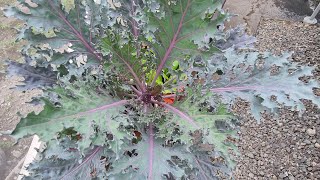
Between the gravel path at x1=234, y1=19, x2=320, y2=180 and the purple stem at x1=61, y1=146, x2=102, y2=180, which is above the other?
the purple stem at x1=61, y1=146, x2=102, y2=180

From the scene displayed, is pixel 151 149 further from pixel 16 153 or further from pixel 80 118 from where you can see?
pixel 16 153

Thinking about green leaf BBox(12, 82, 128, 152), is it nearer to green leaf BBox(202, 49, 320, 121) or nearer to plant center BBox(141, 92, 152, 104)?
plant center BBox(141, 92, 152, 104)

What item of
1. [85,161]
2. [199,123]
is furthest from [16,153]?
[199,123]

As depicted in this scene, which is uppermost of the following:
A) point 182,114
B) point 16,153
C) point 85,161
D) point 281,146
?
point 182,114

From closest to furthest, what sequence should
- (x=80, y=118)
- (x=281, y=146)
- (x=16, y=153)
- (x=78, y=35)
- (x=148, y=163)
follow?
(x=80, y=118) < (x=148, y=163) < (x=78, y=35) < (x=281, y=146) < (x=16, y=153)

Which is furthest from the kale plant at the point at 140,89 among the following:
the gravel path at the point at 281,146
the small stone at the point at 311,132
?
the small stone at the point at 311,132

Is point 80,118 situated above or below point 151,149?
above

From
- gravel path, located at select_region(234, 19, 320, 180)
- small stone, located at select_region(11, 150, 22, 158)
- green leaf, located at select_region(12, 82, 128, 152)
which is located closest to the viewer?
green leaf, located at select_region(12, 82, 128, 152)

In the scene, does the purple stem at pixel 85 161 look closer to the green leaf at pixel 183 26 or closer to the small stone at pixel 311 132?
the green leaf at pixel 183 26

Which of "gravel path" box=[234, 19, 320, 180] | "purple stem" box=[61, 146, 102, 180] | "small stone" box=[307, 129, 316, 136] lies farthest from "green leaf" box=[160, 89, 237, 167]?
"small stone" box=[307, 129, 316, 136]

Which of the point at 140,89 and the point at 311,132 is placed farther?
the point at 311,132

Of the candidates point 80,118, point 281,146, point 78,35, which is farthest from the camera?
point 281,146

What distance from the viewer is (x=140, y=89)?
104cm

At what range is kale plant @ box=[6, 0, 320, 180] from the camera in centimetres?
78
